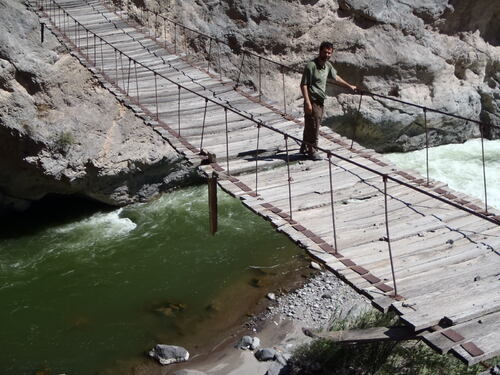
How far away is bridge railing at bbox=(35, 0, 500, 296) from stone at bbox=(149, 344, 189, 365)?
8.37ft

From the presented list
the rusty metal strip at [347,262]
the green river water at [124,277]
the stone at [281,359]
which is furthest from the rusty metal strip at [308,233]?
the green river water at [124,277]

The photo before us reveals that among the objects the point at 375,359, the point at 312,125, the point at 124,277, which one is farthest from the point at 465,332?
the point at 124,277

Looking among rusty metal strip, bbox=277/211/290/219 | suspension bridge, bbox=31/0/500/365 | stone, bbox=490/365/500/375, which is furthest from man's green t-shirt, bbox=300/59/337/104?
stone, bbox=490/365/500/375

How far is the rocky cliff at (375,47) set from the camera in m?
12.7

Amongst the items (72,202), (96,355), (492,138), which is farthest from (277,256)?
(492,138)

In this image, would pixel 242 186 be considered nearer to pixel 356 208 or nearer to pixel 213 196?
pixel 213 196

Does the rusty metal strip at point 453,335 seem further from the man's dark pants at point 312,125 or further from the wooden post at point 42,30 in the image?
the wooden post at point 42,30

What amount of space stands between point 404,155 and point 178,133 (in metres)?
7.48

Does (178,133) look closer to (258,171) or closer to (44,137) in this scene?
(258,171)

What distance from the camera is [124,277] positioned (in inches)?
369

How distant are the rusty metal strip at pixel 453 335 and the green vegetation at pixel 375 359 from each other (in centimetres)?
259

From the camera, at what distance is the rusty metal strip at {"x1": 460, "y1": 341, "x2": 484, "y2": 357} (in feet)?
11.8

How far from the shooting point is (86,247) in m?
10.1

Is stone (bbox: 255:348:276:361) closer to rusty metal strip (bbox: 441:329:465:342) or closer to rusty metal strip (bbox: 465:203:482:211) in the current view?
rusty metal strip (bbox: 465:203:482:211)
